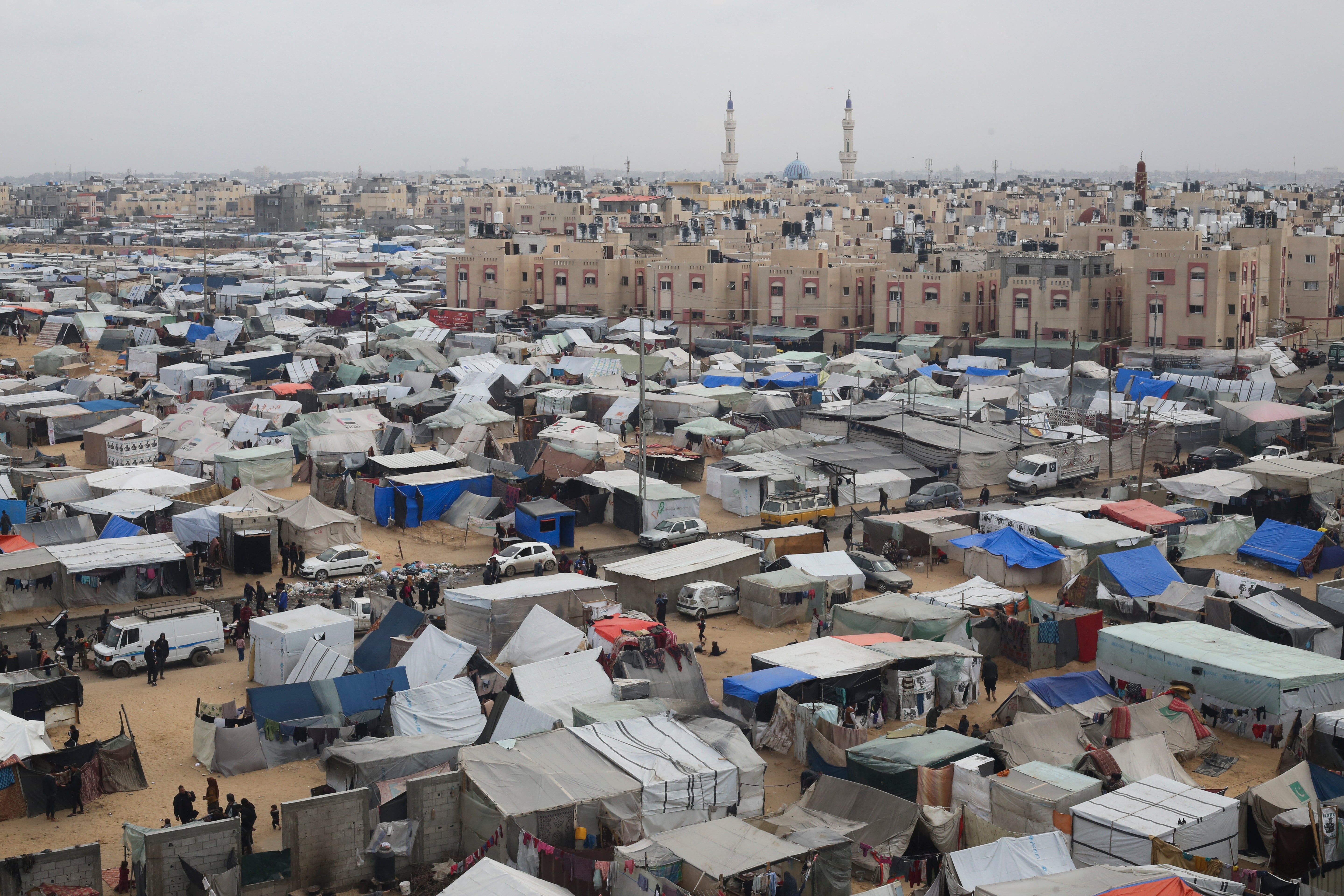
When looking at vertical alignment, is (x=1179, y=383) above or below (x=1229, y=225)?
below

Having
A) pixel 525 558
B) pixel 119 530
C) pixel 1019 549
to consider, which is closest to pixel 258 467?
pixel 119 530

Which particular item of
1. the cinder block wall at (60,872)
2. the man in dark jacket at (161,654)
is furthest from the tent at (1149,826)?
the man in dark jacket at (161,654)

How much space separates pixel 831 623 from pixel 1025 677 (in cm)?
260

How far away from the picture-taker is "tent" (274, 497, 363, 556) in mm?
22103

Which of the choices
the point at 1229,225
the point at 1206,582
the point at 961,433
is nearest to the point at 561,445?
the point at 961,433

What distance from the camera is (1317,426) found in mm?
31250

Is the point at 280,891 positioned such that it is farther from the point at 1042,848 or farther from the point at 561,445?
the point at 561,445

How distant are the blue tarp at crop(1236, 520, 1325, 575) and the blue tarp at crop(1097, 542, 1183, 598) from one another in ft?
10.5

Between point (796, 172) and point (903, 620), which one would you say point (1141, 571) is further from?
point (796, 172)

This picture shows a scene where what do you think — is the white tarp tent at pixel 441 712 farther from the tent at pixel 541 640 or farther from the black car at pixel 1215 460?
the black car at pixel 1215 460

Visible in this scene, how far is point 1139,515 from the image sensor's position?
76.3 feet

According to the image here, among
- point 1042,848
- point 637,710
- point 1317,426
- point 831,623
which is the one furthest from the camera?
point 1317,426

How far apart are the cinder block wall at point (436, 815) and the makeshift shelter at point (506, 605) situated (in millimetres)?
5324

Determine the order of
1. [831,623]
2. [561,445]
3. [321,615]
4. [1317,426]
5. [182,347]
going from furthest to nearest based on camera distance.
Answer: [182,347]
[1317,426]
[561,445]
[831,623]
[321,615]
